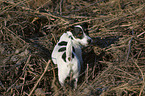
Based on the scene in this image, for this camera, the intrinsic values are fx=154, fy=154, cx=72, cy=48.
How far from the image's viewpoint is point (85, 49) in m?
3.19

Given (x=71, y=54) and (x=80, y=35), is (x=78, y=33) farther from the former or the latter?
(x=71, y=54)

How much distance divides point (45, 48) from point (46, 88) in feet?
3.09

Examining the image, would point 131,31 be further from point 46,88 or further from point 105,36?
point 46,88

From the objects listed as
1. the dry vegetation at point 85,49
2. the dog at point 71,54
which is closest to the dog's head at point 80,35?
the dog at point 71,54

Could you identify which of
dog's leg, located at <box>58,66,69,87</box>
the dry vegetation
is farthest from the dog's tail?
the dry vegetation

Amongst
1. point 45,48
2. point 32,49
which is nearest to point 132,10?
point 45,48

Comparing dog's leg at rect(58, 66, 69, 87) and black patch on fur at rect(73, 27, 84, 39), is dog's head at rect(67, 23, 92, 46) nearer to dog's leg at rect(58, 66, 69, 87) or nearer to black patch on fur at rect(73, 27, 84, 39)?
black patch on fur at rect(73, 27, 84, 39)

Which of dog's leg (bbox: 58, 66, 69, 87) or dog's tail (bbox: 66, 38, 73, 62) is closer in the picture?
dog's tail (bbox: 66, 38, 73, 62)

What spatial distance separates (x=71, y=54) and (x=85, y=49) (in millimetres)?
1124

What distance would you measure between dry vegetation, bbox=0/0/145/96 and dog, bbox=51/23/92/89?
0.16m

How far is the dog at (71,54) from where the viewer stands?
214 cm

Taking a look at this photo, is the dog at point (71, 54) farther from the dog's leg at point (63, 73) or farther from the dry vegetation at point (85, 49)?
the dry vegetation at point (85, 49)

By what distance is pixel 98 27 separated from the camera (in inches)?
144

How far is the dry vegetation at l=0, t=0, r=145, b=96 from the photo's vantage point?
2446 millimetres
